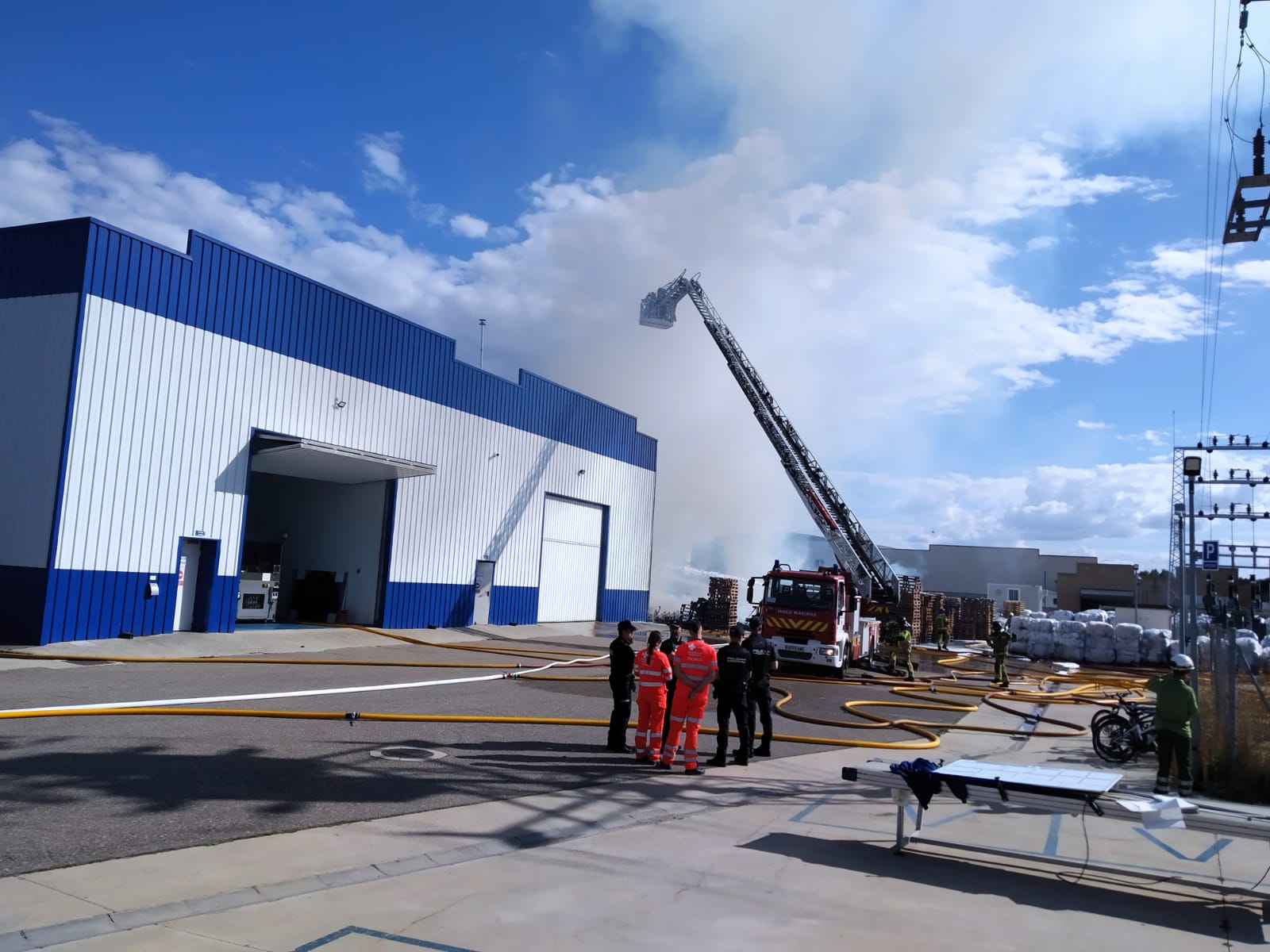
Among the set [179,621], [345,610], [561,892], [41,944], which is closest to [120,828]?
[41,944]

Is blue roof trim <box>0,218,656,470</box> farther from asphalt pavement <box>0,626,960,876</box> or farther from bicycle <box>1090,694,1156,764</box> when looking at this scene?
bicycle <box>1090,694,1156,764</box>

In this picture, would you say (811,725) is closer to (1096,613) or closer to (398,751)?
(398,751)

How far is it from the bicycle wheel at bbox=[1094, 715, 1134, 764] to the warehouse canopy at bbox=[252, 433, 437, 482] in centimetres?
1726

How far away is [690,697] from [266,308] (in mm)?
16952

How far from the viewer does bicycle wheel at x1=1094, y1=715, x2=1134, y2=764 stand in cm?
1221

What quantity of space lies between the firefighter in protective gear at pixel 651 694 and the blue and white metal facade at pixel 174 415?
1368 cm

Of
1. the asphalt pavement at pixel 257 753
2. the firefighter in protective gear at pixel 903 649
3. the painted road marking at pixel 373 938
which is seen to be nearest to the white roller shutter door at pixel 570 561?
the firefighter in protective gear at pixel 903 649

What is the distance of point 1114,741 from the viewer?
40.5 ft

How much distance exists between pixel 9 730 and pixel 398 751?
3.94 meters

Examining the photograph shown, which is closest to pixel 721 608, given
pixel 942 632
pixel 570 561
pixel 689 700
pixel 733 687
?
pixel 570 561

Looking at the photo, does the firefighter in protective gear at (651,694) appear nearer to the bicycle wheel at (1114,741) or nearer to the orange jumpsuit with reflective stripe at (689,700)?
the orange jumpsuit with reflective stripe at (689,700)

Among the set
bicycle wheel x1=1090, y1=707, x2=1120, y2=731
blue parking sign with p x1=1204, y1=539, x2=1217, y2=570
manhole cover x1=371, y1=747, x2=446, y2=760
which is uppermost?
blue parking sign with p x1=1204, y1=539, x2=1217, y2=570

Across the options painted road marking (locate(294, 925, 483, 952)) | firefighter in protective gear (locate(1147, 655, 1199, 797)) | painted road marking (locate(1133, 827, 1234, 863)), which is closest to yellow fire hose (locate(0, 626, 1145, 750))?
firefighter in protective gear (locate(1147, 655, 1199, 797))

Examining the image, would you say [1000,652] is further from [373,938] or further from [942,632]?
[373,938]
